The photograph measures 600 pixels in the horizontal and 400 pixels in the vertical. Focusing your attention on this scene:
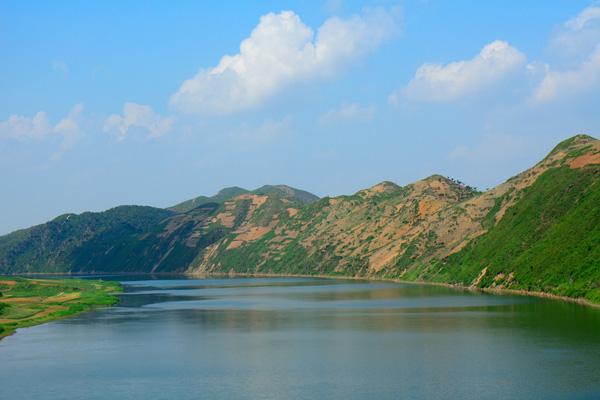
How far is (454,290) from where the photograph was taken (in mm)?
160500

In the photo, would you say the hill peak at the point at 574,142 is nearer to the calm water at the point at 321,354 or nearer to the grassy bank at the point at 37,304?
the calm water at the point at 321,354

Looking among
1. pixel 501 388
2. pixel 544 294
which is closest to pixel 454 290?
pixel 544 294

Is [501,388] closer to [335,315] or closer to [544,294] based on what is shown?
[335,315]

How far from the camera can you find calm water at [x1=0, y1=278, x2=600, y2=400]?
189ft

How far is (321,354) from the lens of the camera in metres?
74.7

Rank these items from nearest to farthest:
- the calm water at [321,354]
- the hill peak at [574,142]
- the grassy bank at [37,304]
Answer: the calm water at [321,354] → the grassy bank at [37,304] → the hill peak at [574,142]

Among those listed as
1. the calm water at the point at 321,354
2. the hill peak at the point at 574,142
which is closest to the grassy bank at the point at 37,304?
the calm water at the point at 321,354

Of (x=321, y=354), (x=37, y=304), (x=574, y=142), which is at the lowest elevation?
(x=321, y=354)

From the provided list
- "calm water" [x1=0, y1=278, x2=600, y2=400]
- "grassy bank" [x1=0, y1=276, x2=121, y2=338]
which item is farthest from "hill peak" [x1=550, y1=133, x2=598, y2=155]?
"grassy bank" [x1=0, y1=276, x2=121, y2=338]

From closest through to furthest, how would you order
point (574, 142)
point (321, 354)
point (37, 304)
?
1. point (321, 354)
2. point (37, 304)
3. point (574, 142)

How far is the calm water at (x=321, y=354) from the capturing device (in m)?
57.6

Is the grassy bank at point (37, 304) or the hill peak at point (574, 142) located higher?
the hill peak at point (574, 142)

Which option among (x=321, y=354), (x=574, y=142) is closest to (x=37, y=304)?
(x=321, y=354)

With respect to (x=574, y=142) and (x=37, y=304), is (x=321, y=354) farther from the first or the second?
(x=574, y=142)
